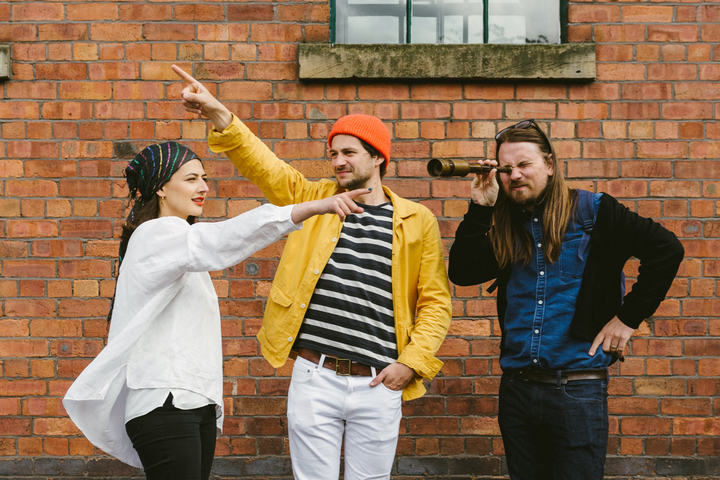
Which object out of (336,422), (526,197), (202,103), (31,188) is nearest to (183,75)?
(202,103)

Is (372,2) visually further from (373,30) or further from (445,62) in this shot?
(445,62)

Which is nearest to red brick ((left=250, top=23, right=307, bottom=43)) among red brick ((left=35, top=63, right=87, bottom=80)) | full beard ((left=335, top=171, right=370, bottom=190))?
red brick ((left=35, top=63, right=87, bottom=80))

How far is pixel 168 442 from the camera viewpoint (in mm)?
1790

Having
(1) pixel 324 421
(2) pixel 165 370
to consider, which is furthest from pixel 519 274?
(2) pixel 165 370

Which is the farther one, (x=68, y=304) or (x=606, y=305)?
(x=68, y=304)

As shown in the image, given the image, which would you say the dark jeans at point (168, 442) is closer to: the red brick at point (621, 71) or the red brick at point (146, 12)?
the red brick at point (146, 12)

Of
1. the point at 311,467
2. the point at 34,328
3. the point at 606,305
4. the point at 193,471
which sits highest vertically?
the point at 606,305

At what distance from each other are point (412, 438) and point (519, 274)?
1551mm

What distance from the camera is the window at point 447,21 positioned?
3.46 metres

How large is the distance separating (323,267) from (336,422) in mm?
638

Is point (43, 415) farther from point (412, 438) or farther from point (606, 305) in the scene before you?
point (606, 305)

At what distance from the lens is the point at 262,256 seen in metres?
3.31

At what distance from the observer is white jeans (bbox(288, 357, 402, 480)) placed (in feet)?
7.45

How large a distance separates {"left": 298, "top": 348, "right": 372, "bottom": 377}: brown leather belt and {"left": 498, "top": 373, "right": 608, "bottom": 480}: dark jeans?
0.59 m
